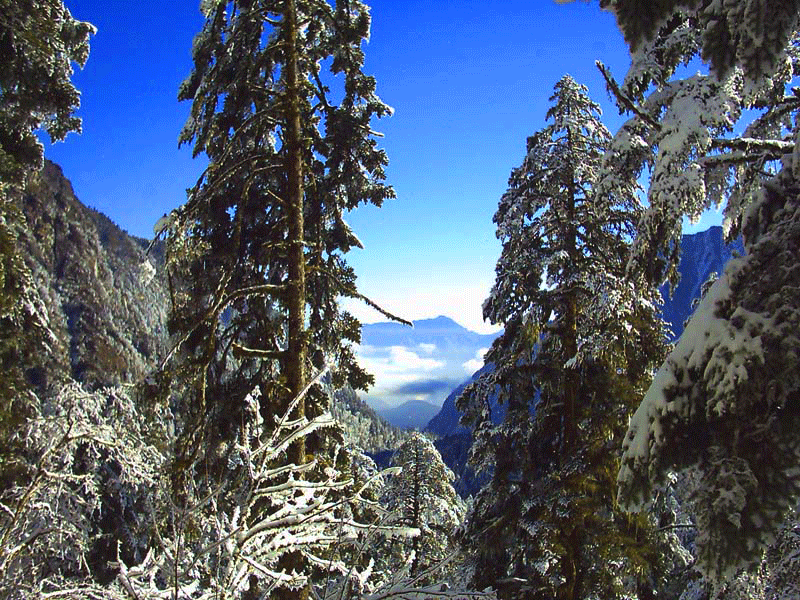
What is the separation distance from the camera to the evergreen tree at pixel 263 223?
543 centimetres

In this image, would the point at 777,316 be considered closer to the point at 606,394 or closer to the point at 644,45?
the point at 644,45

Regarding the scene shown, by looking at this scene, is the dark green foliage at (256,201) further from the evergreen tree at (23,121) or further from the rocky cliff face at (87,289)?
the rocky cliff face at (87,289)

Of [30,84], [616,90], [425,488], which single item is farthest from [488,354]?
[425,488]

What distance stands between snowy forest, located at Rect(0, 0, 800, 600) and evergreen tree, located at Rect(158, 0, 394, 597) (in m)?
0.04

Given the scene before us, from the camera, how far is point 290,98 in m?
5.84

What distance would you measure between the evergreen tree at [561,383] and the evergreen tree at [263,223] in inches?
146

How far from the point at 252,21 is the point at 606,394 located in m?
7.88

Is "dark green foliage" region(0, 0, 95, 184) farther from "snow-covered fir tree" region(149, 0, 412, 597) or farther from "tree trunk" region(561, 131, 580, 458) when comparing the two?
"tree trunk" region(561, 131, 580, 458)

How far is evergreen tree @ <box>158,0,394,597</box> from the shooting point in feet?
17.8

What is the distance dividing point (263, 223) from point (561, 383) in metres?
5.87

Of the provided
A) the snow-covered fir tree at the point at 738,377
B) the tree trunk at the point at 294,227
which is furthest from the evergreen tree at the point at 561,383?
the snow-covered fir tree at the point at 738,377

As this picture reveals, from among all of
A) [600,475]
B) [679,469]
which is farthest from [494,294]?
[679,469]

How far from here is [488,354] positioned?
1012 centimetres

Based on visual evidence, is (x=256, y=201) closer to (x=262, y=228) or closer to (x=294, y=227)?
(x=262, y=228)
